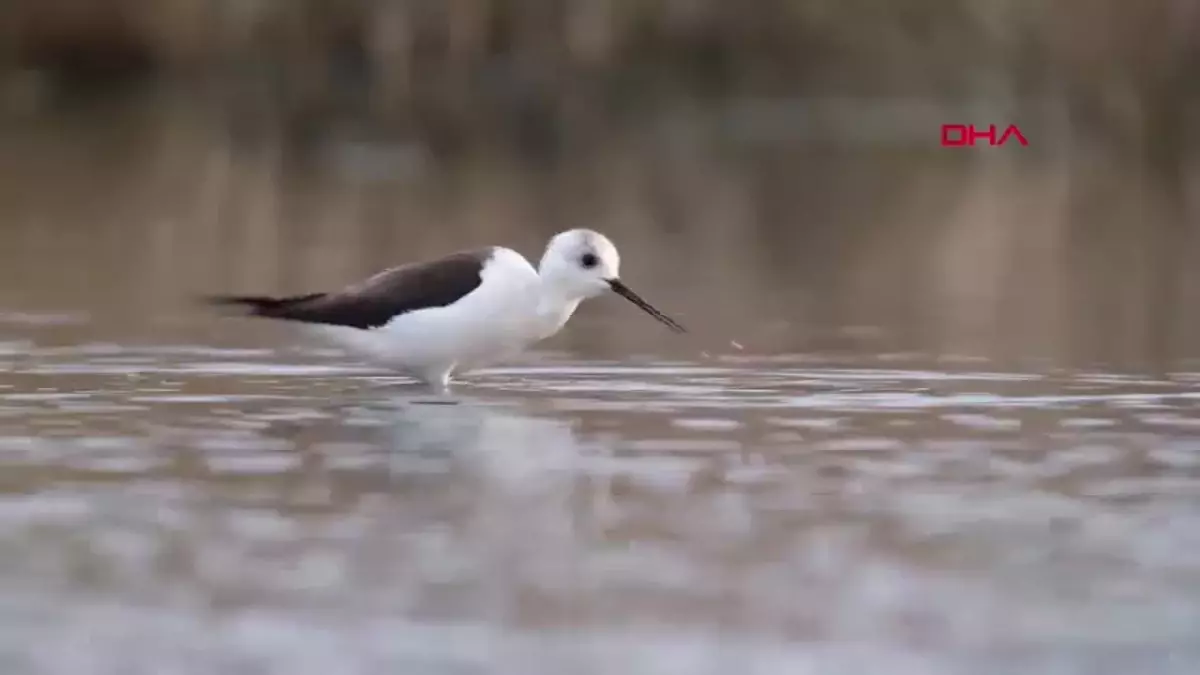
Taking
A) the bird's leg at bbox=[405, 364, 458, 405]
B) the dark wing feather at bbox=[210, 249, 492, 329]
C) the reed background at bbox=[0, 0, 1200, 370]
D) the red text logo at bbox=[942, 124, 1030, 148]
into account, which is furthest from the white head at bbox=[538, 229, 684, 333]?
the red text logo at bbox=[942, 124, 1030, 148]

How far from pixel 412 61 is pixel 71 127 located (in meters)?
4.59

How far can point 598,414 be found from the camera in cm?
880

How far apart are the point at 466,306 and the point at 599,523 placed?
2.55 metres

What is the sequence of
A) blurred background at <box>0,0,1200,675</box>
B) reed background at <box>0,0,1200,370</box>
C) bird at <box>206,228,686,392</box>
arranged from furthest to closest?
reed background at <box>0,0,1200,370</box> → bird at <box>206,228,686,392</box> → blurred background at <box>0,0,1200,675</box>

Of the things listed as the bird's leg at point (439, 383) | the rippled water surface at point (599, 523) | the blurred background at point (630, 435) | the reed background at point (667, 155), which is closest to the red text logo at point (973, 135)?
the reed background at point (667, 155)

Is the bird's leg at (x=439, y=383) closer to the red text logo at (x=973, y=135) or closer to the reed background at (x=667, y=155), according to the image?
the reed background at (x=667, y=155)

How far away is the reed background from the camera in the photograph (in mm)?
13602

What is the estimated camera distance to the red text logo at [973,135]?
30.5 meters

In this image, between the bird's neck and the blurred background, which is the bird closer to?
the bird's neck

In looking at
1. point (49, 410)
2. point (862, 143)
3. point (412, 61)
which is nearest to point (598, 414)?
point (49, 410)

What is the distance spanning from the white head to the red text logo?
69.8ft

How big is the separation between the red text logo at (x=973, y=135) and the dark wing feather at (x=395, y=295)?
2134cm

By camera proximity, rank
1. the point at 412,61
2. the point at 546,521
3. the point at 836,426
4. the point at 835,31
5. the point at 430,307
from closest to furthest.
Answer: the point at 546,521
the point at 836,426
the point at 430,307
the point at 412,61
the point at 835,31

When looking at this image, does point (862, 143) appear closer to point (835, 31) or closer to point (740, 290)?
point (835, 31)
